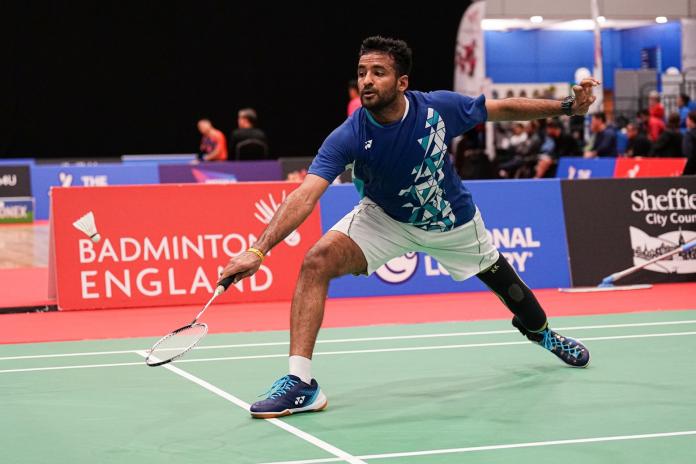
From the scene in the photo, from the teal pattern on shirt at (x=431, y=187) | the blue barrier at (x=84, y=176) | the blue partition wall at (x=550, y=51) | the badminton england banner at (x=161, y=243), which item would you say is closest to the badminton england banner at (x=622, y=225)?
the badminton england banner at (x=161, y=243)

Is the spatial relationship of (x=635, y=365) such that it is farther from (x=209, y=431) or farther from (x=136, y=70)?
(x=136, y=70)

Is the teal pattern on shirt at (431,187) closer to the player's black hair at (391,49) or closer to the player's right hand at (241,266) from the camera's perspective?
the player's black hair at (391,49)

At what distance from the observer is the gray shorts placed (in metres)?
5.71

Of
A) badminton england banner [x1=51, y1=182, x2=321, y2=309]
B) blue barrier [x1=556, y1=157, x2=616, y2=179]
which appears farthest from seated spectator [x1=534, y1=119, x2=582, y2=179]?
badminton england banner [x1=51, y1=182, x2=321, y2=309]

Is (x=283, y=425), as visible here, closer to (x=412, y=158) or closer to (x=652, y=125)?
(x=412, y=158)

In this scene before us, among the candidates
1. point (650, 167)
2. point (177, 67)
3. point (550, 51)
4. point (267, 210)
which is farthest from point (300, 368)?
point (550, 51)

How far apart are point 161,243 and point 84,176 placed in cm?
960

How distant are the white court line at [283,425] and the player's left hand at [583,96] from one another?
7.18ft

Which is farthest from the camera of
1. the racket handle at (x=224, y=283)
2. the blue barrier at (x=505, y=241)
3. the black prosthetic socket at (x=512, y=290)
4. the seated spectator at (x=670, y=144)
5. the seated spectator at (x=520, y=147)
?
the seated spectator at (x=520, y=147)

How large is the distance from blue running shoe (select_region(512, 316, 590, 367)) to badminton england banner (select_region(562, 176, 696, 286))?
4.31 meters

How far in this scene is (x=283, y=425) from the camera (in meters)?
4.96

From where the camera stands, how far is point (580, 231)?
34.9ft

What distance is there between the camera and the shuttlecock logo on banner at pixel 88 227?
9516 mm

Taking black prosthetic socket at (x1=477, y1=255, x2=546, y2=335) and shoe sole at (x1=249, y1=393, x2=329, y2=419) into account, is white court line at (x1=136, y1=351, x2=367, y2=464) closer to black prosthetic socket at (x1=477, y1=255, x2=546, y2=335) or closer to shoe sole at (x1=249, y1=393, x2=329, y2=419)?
shoe sole at (x1=249, y1=393, x2=329, y2=419)
